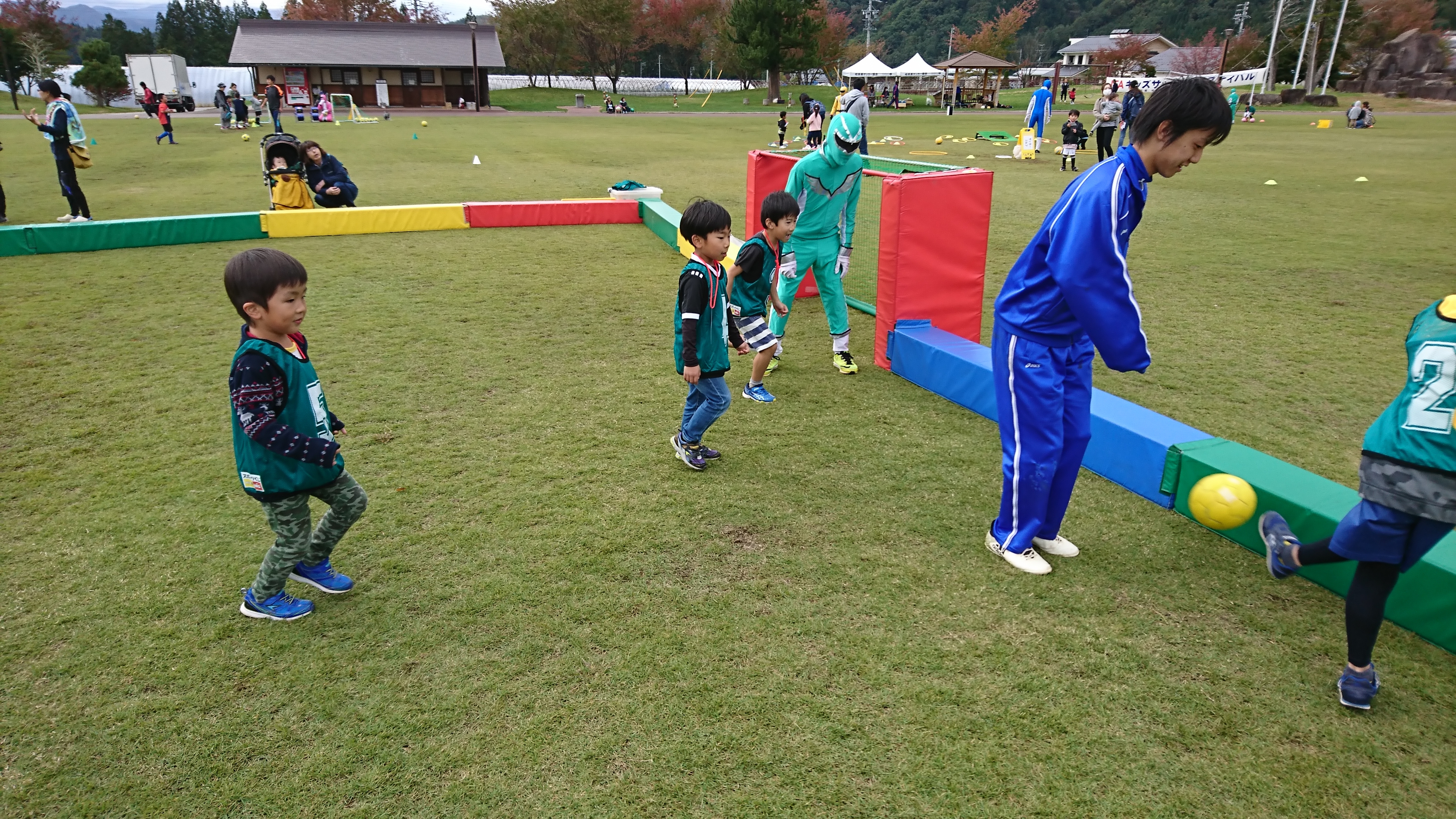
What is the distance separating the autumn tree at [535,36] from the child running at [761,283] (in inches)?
2596

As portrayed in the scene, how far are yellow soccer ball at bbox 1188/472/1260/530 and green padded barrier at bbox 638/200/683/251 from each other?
7480 mm

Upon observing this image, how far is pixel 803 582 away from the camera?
12.3ft

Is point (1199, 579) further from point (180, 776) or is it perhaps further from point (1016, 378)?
point (180, 776)

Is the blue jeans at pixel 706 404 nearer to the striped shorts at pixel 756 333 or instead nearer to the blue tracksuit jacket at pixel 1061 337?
the striped shorts at pixel 756 333

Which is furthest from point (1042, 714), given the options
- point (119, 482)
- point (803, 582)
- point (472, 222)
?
point (472, 222)

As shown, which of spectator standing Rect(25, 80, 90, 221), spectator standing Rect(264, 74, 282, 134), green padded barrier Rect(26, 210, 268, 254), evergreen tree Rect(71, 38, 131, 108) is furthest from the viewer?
evergreen tree Rect(71, 38, 131, 108)

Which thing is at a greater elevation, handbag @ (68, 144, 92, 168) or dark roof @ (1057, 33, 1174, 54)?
dark roof @ (1057, 33, 1174, 54)

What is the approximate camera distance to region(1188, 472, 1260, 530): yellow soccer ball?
3.90 meters

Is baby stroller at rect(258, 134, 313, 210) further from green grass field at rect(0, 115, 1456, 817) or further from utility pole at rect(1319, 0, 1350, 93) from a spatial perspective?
utility pole at rect(1319, 0, 1350, 93)

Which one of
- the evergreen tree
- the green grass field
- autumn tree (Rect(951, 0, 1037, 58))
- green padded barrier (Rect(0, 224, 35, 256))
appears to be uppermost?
autumn tree (Rect(951, 0, 1037, 58))

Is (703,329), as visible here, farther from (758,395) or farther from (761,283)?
(758,395)

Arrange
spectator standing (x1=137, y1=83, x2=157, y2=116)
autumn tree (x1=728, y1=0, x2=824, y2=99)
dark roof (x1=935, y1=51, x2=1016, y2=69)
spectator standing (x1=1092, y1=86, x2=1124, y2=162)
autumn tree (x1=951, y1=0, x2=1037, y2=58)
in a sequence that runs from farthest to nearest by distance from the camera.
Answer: autumn tree (x1=951, y1=0, x2=1037, y2=58)
autumn tree (x1=728, y1=0, x2=824, y2=99)
dark roof (x1=935, y1=51, x2=1016, y2=69)
spectator standing (x1=137, y1=83, x2=157, y2=116)
spectator standing (x1=1092, y1=86, x2=1124, y2=162)

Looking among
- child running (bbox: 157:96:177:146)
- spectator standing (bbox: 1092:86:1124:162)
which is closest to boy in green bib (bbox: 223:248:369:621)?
spectator standing (bbox: 1092:86:1124:162)

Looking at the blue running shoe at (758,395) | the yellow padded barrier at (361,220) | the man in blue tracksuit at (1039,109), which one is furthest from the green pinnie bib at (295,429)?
the man in blue tracksuit at (1039,109)
